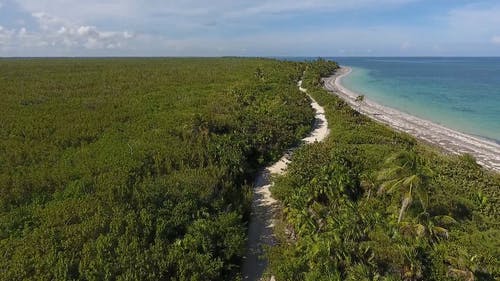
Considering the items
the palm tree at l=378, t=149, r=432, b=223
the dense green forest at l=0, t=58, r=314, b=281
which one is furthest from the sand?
the palm tree at l=378, t=149, r=432, b=223

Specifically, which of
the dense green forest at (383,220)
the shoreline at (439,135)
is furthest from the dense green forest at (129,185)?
the shoreline at (439,135)

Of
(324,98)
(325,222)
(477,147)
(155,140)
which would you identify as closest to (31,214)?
(155,140)

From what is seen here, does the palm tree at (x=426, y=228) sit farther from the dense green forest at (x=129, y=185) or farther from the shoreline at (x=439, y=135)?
the shoreline at (x=439, y=135)

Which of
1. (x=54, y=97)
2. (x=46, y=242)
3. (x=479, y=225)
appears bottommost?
(x=479, y=225)

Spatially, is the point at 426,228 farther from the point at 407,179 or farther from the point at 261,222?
the point at 261,222

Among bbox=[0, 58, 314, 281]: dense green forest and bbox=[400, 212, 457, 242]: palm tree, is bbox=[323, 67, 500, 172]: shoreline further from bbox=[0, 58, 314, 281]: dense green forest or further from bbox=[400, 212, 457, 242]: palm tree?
bbox=[400, 212, 457, 242]: palm tree

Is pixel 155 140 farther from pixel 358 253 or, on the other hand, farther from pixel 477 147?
pixel 477 147

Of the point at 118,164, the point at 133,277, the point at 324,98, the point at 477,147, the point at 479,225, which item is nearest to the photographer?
the point at 133,277

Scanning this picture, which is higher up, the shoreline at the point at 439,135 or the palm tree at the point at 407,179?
the palm tree at the point at 407,179
